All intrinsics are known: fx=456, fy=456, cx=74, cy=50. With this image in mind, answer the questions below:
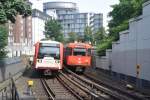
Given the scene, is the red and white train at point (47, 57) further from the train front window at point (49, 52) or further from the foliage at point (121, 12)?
the foliage at point (121, 12)

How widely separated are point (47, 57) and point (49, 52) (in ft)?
1.56

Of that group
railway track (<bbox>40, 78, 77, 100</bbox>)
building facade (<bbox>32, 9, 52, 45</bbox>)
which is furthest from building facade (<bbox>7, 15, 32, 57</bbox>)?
railway track (<bbox>40, 78, 77, 100</bbox>)

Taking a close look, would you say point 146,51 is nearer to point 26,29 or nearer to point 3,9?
point 3,9

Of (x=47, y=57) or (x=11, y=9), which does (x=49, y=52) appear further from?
(x=11, y=9)

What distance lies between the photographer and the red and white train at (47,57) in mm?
38219

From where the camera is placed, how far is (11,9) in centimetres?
2650

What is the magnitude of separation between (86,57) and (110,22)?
1106 inches

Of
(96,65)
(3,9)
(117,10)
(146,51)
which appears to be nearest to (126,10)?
(117,10)

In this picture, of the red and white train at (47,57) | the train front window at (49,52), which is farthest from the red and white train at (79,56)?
the train front window at (49,52)

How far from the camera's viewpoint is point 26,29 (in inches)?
5684

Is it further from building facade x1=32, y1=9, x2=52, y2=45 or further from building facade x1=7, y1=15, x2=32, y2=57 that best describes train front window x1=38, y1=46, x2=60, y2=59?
building facade x1=32, y1=9, x2=52, y2=45

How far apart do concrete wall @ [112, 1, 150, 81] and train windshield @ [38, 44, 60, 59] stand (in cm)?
526

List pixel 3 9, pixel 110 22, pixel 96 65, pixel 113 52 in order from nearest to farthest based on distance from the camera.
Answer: pixel 3 9 < pixel 113 52 < pixel 96 65 < pixel 110 22

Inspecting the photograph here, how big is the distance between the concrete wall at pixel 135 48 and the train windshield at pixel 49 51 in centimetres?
526
